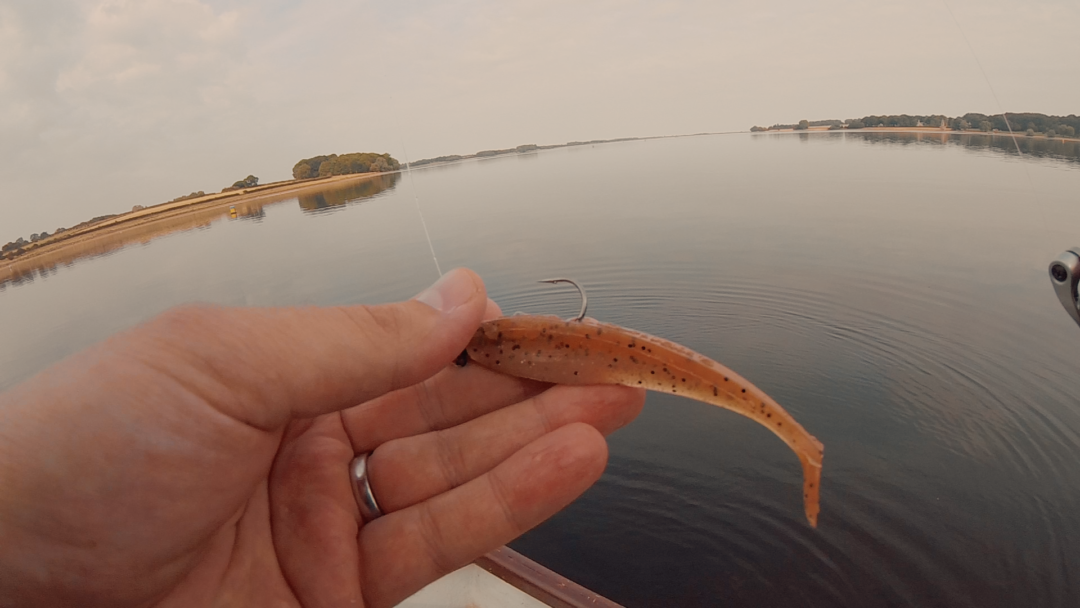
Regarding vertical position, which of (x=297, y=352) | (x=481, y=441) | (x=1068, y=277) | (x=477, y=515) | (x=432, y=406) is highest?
(x=297, y=352)

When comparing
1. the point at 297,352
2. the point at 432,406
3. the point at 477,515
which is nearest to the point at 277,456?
the point at 432,406

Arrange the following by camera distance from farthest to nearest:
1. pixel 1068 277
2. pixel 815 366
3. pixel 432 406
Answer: pixel 815 366, pixel 432 406, pixel 1068 277

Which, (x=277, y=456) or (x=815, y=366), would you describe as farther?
(x=815, y=366)

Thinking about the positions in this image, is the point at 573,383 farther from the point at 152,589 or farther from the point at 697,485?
the point at 697,485

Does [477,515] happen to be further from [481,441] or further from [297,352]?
[297,352]

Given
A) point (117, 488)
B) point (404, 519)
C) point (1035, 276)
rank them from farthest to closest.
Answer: point (1035, 276)
point (404, 519)
point (117, 488)

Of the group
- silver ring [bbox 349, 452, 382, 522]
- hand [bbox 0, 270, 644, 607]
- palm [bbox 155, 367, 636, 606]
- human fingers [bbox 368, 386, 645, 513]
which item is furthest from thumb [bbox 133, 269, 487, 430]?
silver ring [bbox 349, 452, 382, 522]

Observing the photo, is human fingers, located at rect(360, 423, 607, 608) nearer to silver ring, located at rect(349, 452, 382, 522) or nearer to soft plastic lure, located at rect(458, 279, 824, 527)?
silver ring, located at rect(349, 452, 382, 522)

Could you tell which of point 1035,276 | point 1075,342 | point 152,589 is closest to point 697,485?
point 152,589
